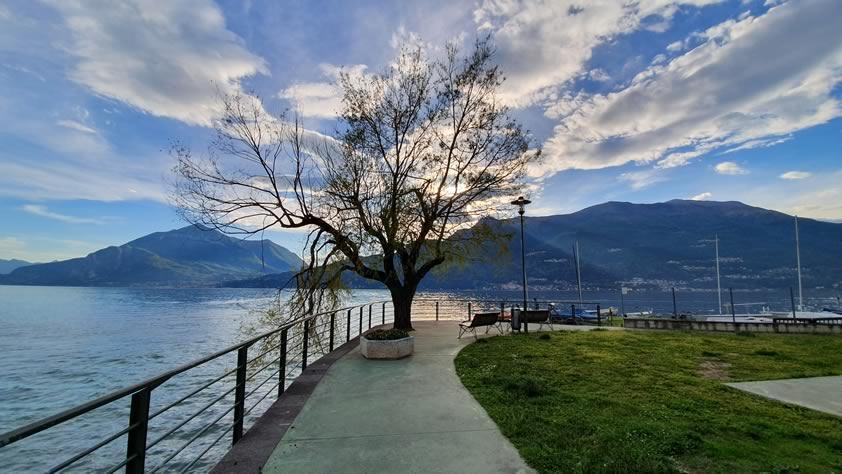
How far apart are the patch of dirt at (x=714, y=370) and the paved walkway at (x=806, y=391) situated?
634 mm

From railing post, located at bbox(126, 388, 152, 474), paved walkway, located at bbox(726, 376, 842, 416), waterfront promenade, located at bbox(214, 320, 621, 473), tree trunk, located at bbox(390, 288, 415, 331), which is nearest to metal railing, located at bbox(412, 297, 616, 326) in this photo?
tree trunk, located at bbox(390, 288, 415, 331)

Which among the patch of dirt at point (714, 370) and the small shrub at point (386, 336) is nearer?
the patch of dirt at point (714, 370)

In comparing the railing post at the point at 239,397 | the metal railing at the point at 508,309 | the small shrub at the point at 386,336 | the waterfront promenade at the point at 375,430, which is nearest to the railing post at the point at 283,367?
the waterfront promenade at the point at 375,430

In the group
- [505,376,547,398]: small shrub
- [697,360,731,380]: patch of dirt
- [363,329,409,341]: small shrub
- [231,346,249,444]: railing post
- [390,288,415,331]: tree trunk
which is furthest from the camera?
[390,288,415,331]: tree trunk

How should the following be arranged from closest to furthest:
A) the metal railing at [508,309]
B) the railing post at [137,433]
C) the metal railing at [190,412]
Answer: the metal railing at [190,412] < the railing post at [137,433] < the metal railing at [508,309]

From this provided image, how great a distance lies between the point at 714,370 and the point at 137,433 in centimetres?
992

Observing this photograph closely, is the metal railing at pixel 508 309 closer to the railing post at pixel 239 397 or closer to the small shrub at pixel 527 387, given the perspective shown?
the small shrub at pixel 527 387

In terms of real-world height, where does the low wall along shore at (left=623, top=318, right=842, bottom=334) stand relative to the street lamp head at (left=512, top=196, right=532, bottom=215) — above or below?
below

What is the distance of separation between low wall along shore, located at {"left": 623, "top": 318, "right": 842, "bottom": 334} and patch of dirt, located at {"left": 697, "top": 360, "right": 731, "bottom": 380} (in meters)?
8.75

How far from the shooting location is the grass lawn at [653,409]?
406 cm

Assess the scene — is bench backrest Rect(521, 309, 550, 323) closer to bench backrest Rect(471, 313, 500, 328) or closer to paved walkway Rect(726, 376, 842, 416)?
bench backrest Rect(471, 313, 500, 328)

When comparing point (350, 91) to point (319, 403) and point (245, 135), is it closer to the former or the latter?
point (245, 135)

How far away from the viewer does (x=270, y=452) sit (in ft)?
14.1

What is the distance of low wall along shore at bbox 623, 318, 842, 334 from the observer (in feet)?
48.0
